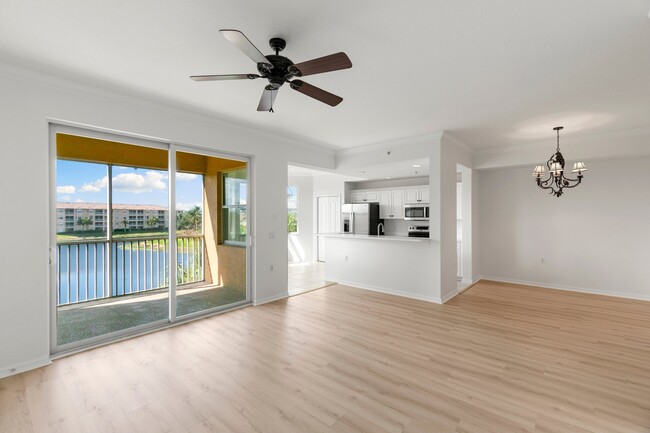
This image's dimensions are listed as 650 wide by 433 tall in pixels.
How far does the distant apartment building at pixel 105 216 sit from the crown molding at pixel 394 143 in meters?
3.54

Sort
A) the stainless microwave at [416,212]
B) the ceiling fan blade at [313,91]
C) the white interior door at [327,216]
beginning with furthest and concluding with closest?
the white interior door at [327,216] → the stainless microwave at [416,212] → the ceiling fan blade at [313,91]

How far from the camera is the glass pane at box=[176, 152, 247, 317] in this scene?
4.34 metres

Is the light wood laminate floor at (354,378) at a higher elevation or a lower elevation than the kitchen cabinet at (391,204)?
lower

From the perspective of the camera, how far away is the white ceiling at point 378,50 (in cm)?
195

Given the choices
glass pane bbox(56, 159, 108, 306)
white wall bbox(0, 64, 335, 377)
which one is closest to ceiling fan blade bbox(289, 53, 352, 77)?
white wall bbox(0, 64, 335, 377)

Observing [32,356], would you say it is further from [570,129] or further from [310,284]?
[570,129]

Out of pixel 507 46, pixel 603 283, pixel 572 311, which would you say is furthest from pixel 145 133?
pixel 603 283

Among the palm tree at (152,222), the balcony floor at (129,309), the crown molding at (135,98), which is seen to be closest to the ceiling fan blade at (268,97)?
the crown molding at (135,98)

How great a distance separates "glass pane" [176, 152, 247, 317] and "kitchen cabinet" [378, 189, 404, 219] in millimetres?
4075

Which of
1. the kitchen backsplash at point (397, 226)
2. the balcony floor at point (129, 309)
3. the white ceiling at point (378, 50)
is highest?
the white ceiling at point (378, 50)

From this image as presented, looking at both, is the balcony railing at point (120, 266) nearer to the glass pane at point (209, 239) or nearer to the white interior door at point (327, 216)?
the glass pane at point (209, 239)

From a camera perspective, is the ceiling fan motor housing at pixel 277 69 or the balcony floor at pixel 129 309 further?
the balcony floor at pixel 129 309

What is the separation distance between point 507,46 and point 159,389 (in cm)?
387

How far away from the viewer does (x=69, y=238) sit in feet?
13.9
